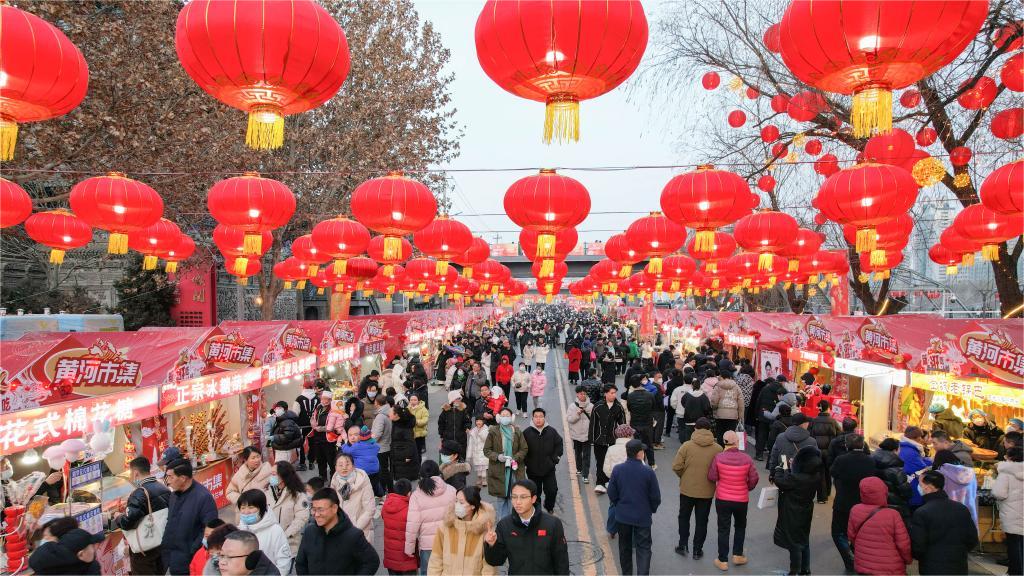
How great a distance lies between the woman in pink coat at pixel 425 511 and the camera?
5.06 meters

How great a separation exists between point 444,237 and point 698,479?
5659 millimetres

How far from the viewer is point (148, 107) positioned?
11398mm

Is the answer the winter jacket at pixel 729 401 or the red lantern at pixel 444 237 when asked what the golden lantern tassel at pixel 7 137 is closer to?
the red lantern at pixel 444 237

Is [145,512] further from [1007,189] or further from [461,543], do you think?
[1007,189]

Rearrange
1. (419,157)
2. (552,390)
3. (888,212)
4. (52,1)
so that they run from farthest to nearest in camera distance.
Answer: (419,157), (552,390), (52,1), (888,212)

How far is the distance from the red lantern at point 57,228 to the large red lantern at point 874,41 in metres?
10.1

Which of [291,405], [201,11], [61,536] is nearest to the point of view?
[201,11]

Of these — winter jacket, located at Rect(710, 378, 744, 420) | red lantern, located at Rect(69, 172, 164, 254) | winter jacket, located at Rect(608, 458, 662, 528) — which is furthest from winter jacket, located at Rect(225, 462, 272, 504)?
winter jacket, located at Rect(710, 378, 744, 420)

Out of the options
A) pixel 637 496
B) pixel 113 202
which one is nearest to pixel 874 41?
pixel 637 496

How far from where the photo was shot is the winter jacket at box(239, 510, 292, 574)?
14.7 feet

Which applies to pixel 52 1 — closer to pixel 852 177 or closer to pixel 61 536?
pixel 61 536

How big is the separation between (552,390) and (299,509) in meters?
14.9

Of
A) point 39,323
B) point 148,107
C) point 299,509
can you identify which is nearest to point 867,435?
point 299,509

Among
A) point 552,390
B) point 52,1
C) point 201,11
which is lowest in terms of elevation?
point 552,390
